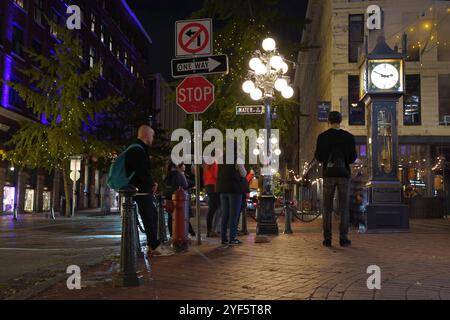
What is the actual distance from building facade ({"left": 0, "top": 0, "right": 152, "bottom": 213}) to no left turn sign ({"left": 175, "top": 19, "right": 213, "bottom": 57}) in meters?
17.7

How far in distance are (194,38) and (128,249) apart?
4.85 meters

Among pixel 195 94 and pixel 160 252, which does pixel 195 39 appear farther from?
pixel 160 252

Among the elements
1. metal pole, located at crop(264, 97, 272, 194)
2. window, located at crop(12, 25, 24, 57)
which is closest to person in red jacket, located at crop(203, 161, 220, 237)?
metal pole, located at crop(264, 97, 272, 194)

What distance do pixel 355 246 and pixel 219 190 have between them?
244 cm

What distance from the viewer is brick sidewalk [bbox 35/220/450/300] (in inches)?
196

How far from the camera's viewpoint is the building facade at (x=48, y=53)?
32.8 m

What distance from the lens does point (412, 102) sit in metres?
31.2

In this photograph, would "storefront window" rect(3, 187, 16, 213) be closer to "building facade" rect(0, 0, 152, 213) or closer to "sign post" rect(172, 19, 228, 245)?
"building facade" rect(0, 0, 152, 213)

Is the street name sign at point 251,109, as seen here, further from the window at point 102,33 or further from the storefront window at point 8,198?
the window at point 102,33

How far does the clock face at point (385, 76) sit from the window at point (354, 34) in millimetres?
19206

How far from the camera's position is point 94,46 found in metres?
51.3

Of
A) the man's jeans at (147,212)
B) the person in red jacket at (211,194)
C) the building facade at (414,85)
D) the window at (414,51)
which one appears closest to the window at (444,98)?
the building facade at (414,85)
